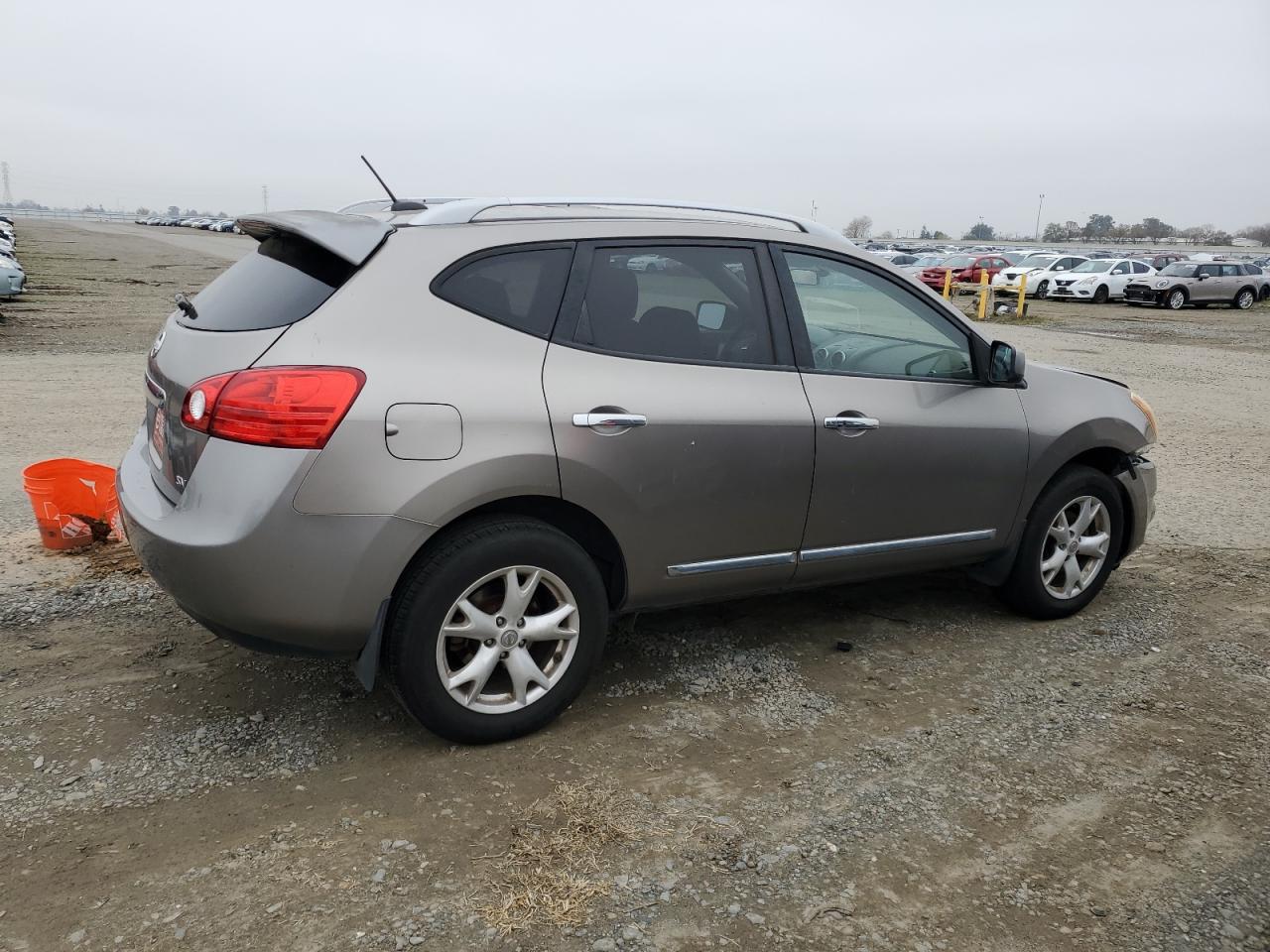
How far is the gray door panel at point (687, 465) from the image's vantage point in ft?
10.9

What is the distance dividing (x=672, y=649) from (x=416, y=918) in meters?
1.89

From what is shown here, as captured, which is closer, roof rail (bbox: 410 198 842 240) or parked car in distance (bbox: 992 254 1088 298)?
roof rail (bbox: 410 198 842 240)

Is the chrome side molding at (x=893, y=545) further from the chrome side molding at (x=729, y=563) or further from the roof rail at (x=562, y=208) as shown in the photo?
the roof rail at (x=562, y=208)

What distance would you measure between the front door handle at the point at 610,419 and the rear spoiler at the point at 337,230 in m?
0.85

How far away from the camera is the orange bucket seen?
4914mm

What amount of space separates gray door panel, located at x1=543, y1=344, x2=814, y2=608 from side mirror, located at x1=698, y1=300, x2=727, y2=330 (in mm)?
177

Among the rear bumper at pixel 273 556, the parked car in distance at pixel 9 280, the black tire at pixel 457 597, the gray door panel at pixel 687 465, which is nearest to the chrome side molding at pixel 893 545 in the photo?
the gray door panel at pixel 687 465

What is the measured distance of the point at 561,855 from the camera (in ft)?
9.27

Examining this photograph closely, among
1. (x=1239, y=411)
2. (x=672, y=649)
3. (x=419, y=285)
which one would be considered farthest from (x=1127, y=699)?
(x=1239, y=411)

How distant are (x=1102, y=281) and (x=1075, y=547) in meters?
30.7

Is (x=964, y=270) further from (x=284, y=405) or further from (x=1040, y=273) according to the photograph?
(x=284, y=405)

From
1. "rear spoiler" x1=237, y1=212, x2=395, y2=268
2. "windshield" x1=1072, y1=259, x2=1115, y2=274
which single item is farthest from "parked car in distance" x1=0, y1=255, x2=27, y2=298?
"windshield" x1=1072, y1=259, x2=1115, y2=274

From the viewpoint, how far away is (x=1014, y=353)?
426 cm

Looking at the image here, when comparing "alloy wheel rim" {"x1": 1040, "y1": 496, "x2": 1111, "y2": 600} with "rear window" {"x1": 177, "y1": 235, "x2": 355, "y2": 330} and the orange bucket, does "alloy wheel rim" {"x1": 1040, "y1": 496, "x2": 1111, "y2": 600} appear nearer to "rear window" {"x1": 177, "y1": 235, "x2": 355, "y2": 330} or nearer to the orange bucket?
"rear window" {"x1": 177, "y1": 235, "x2": 355, "y2": 330}
